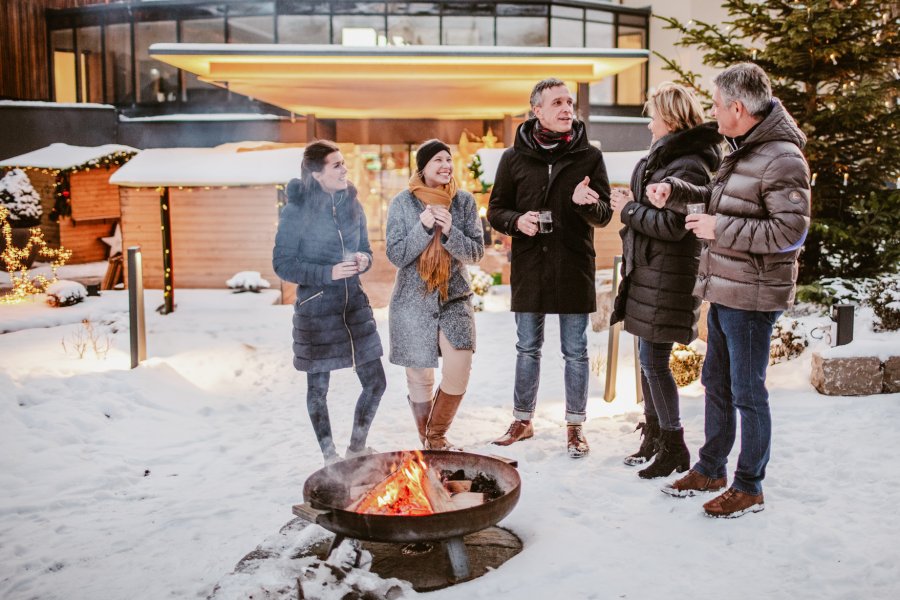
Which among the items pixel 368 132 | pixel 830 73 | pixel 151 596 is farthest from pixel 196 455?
pixel 368 132

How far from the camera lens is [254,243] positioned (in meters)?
13.2

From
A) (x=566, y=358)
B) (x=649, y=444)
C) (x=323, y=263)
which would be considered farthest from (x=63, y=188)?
(x=649, y=444)

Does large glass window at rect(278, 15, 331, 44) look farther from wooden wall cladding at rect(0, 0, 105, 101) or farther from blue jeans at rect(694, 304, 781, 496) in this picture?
blue jeans at rect(694, 304, 781, 496)

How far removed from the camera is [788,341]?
6.84 meters

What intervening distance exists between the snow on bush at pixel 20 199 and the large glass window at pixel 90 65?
467 cm

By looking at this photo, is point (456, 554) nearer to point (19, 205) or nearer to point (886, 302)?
point (886, 302)

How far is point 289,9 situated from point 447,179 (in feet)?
61.3

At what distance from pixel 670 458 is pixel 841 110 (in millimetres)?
4472

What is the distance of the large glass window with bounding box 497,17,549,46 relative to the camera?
72.1ft

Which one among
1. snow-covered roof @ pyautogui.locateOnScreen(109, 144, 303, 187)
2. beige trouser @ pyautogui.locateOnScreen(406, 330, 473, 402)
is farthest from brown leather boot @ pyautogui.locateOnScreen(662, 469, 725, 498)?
snow-covered roof @ pyautogui.locateOnScreen(109, 144, 303, 187)

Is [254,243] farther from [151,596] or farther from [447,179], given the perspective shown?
[151,596]

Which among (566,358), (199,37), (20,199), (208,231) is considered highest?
(199,37)

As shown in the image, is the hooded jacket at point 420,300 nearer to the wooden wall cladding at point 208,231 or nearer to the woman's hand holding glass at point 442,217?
the woman's hand holding glass at point 442,217

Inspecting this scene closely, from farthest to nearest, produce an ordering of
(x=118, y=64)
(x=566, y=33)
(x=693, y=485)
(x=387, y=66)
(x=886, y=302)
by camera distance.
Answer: (x=566, y=33)
(x=118, y=64)
(x=387, y=66)
(x=886, y=302)
(x=693, y=485)
